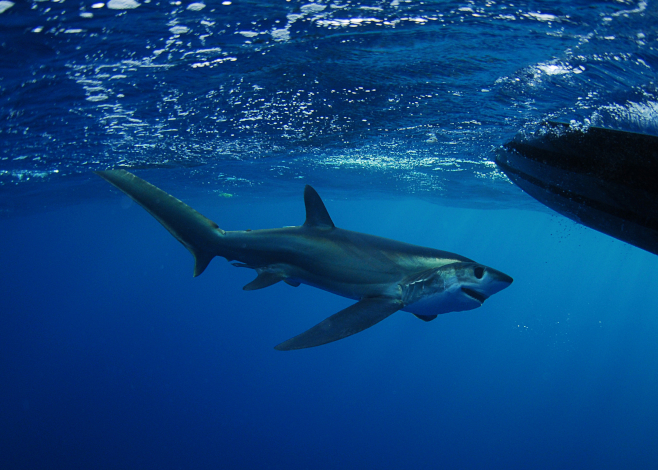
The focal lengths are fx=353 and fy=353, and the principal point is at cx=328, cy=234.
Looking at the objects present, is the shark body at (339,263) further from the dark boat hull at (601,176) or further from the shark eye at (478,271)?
the dark boat hull at (601,176)

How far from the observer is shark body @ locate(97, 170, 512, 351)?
9.88 feet

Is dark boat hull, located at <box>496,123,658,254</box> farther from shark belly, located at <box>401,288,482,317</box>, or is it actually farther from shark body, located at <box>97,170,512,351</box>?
shark belly, located at <box>401,288,482,317</box>

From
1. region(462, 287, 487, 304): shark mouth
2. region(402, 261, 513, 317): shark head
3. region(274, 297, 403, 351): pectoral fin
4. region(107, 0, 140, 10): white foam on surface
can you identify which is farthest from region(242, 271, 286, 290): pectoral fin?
region(107, 0, 140, 10): white foam on surface

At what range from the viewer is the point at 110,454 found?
35.2 m

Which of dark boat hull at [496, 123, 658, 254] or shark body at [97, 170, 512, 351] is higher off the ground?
dark boat hull at [496, 123, 658, 254]

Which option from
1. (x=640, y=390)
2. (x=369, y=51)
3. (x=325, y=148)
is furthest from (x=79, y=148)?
(x=640, y=390)

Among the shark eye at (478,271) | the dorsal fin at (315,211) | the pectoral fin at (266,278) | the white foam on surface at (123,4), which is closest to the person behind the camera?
the shark eye at (478,271)

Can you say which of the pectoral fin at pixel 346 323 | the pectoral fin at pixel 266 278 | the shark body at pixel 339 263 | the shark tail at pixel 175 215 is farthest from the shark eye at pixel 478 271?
the shark tail at pixel 175 215

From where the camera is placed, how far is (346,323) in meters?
2.80

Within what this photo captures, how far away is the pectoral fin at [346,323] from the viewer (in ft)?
8.68

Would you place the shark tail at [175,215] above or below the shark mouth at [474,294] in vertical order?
above

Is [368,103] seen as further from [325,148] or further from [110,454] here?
[110,454]

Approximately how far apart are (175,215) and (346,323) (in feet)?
6.48

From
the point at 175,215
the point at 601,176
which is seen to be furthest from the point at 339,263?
the point at 601,176
